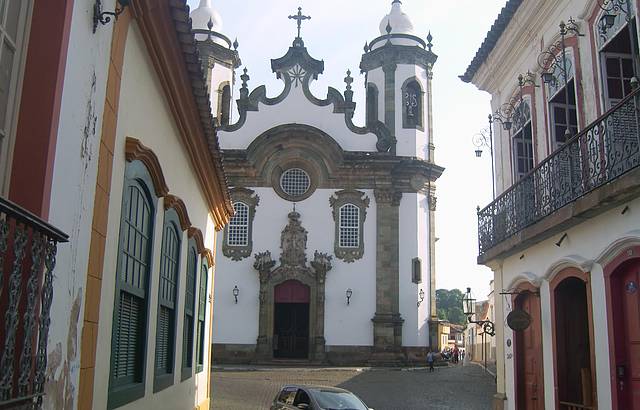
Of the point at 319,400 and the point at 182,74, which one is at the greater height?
the point at 182,74

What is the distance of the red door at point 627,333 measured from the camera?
331 inches

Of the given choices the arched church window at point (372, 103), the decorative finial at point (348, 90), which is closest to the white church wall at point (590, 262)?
the decorative finial at point (348, 90)

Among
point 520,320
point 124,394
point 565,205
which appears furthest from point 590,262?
point 124,394

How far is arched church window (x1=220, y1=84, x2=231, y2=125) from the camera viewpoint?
36.0 m

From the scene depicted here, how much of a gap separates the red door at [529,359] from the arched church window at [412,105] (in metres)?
22.9

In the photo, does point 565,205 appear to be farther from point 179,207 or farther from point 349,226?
point 349,226

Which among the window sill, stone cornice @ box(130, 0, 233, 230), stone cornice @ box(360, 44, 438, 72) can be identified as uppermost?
stone cornice @ box(360, 44, 438, 72)

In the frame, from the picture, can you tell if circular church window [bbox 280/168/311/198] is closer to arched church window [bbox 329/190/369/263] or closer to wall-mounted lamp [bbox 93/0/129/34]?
arched church window [bbox 329/190/369/263]

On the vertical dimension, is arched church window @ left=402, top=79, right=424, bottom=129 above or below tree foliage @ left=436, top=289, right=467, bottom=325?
above

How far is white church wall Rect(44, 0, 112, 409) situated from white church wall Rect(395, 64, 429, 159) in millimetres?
29282

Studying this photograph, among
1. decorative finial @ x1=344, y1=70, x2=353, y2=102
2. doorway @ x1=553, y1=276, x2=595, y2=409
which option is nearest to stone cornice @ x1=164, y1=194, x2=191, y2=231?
doorway @ x1=553, y1=276, x2=595, y2=409

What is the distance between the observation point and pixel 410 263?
32.5m

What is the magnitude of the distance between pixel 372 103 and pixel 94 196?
102 ft

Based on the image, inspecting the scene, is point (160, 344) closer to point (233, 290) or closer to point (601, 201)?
point (601, 201)
